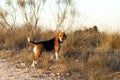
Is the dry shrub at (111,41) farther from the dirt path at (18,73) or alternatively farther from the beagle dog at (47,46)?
the dirt path at (18,73)

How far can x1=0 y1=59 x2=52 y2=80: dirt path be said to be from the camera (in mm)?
11219

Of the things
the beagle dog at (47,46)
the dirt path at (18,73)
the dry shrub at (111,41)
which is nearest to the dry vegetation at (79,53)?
the dry shrub at (111,41)

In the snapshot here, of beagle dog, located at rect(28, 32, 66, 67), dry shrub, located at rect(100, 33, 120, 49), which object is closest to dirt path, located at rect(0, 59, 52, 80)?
beagle dog, located at rect(28, 32, 66, 67)

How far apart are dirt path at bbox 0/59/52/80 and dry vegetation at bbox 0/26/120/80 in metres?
0.52

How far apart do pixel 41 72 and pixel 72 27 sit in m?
5.79

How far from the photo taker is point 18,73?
11.8 meters

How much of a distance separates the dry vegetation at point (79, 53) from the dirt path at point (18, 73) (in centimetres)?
52

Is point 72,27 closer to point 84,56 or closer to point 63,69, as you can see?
point 84,56

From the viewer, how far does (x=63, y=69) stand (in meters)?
11.8

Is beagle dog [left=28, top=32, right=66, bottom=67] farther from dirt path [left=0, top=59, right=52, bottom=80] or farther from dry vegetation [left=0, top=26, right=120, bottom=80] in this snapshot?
dirt path [left=0, top=59, right=52, bottom=80]

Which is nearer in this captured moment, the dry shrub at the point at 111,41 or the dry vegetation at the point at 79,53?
the dry vegetation at the point at 79,53

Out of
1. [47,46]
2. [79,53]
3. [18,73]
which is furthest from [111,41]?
[18,73]

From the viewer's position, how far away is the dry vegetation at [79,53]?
1148cm

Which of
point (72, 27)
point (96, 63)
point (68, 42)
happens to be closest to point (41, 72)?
point (96, 63)
